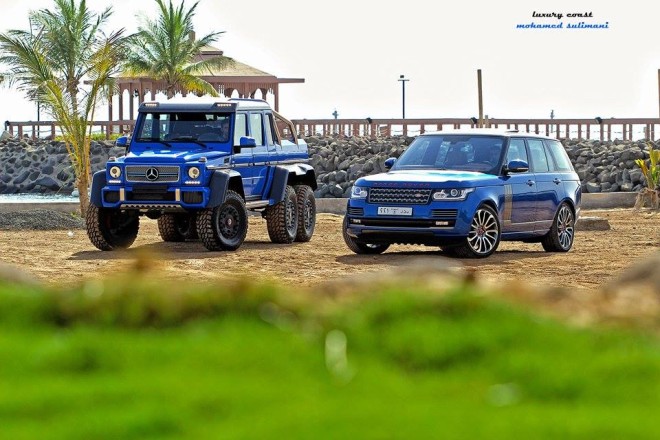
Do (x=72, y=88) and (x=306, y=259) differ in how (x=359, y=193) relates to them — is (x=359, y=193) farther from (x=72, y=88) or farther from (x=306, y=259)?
(x=72, y=88)

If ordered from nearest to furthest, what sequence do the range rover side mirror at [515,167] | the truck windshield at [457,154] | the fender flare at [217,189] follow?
the range rover side mirror at [515,167] → the truck windshield at [457,154] → the fender flare at [217,189]

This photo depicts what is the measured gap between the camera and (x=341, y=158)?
50188mm

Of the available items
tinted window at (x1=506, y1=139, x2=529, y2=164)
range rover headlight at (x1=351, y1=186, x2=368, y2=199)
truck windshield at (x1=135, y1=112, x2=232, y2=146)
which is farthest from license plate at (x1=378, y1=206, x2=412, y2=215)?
truck windshield at (x1=135, y1=112, x2=232, y2=146)

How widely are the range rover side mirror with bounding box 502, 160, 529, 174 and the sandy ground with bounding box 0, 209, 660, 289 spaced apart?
1.12 metres

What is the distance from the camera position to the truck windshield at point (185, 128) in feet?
61.1

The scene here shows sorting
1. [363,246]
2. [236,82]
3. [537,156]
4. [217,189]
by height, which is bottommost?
[363,246]

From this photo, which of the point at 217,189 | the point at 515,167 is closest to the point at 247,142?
the point at 217,189

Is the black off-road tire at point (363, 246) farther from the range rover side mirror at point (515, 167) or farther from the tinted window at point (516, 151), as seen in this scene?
the tinted window at point (516, 151)

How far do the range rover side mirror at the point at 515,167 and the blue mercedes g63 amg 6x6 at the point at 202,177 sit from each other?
3.64 meters

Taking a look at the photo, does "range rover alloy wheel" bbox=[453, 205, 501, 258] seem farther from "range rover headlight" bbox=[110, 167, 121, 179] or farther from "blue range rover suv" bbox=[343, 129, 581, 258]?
"range rover headlight" bbox=[110, 167, 121, 179]

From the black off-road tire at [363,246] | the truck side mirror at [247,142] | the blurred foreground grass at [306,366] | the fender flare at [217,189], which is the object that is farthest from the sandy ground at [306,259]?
the blurred foreground grass at [306,366]

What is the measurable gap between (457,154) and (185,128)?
4.13 meters

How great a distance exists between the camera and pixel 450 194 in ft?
51.8

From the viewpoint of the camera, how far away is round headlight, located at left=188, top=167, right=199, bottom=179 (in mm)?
17766
